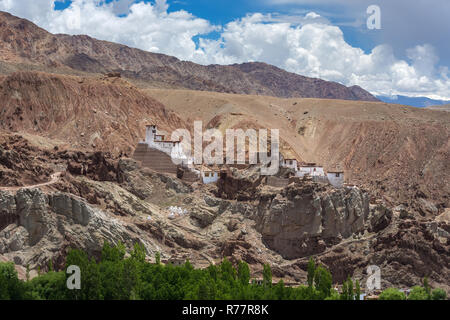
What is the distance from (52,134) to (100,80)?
23.4 m

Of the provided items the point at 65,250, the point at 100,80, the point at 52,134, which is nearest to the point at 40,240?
A: the point at 65,250

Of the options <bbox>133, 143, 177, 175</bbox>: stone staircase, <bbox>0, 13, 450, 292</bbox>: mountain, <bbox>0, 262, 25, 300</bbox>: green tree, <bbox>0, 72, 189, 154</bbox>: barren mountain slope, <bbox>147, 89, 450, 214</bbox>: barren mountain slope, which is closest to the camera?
<bbox>0, 262, 25, 300</bbox>: green tree

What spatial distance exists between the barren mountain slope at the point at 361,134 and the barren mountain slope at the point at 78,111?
21805 mm

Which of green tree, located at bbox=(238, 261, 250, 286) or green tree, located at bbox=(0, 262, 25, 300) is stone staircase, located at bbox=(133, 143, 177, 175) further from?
green tree, located at bbox=(0, 262, 25, 300)

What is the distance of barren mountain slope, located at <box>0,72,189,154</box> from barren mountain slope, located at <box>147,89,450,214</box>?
2181 cm

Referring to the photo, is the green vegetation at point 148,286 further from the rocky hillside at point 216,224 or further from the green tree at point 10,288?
the rocky hillside at point 216,224

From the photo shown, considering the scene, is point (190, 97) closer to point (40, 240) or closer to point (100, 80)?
point (100, 80)

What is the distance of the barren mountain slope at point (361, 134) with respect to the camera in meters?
109

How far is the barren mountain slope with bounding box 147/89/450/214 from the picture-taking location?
109 m

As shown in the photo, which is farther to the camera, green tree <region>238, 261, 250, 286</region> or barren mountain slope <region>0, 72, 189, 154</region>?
barren mountain slope <region>0, 72, 189, 154</region>

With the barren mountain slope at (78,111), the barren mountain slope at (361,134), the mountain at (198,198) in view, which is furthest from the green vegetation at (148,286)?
the barren mountain slope at (78,111)

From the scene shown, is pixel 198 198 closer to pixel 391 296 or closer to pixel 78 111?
pixel 78 111

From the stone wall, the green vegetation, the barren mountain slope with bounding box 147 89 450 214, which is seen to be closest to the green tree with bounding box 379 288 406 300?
the green vegetation

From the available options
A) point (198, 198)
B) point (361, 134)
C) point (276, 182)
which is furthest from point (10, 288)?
point (361, 134)
